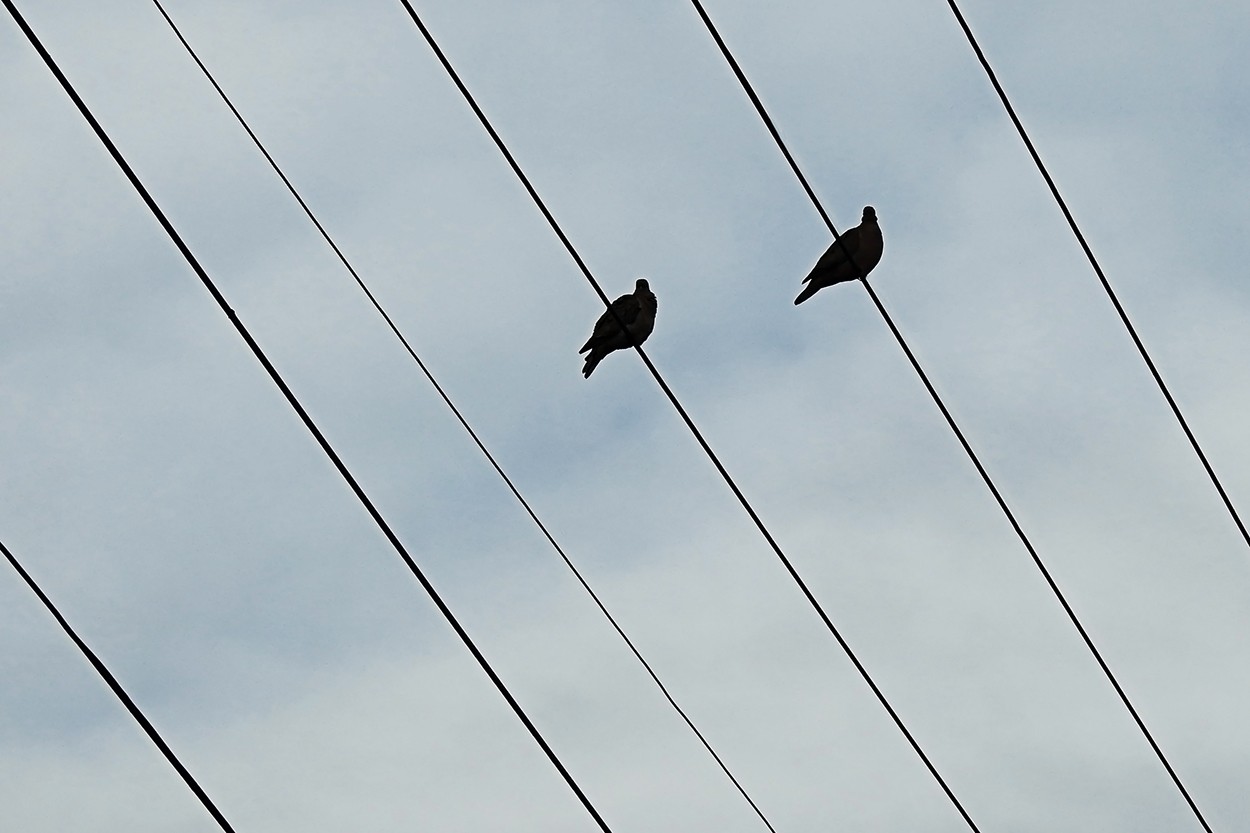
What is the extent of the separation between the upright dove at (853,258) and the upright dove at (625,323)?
1369 millimetres

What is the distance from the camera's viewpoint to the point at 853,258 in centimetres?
1356

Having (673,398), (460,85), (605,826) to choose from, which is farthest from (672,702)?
(460,85)

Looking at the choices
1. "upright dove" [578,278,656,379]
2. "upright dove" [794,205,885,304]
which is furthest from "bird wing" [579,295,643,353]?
"upright dove" [794,205,885,304]

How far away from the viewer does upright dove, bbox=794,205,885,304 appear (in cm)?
1377

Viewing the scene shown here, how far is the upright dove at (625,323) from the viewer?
1487 centimetres

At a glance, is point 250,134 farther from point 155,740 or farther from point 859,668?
point 859,668

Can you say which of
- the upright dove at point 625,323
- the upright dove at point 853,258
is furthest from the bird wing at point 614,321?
the upright dove at point 853,258

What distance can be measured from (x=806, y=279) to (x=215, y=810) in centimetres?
879

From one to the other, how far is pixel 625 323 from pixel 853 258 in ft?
7.34

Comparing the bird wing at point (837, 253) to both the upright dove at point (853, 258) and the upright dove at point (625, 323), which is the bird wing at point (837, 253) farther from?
the upright dove at point (625, 323)

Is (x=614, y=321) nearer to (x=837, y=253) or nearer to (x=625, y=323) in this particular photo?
(x=625, y=323)

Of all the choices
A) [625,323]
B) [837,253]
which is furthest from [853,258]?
[625,323]

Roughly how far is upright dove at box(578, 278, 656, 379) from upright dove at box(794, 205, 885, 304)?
137 cm

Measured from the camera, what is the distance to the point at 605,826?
7.03 metres
